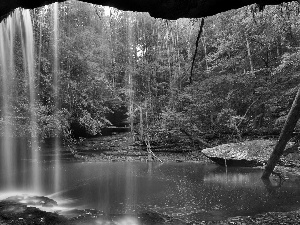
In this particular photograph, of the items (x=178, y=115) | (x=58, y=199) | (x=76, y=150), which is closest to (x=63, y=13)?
(x=76, y=150)

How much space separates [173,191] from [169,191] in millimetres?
131

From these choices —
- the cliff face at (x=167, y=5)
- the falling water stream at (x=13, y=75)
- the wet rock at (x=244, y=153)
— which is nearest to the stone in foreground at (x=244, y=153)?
the wet rock at (x=244, y=153)

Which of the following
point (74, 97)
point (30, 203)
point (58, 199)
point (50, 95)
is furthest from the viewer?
point (74, 97)

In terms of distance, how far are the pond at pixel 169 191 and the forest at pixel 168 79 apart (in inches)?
161

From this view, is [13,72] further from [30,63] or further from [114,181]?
[114,181]

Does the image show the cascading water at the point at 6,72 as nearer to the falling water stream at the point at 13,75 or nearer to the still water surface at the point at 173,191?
the falling water stream at the point at 13,75

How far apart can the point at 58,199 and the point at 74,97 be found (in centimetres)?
979

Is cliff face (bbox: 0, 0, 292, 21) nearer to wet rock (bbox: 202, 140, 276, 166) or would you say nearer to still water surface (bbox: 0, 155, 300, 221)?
still water surface (bbox: 0, 155, 300, 221)

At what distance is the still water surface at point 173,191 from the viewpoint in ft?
21.1

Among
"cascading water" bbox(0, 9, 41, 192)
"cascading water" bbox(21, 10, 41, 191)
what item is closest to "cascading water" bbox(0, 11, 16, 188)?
"cascading water" bbox(0, 9, 41, 192)

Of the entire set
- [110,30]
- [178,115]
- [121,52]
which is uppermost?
[110,30]

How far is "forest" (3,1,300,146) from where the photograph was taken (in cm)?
1346

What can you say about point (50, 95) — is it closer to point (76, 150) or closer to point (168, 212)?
point (76, 150)

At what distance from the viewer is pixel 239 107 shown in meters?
17.2
